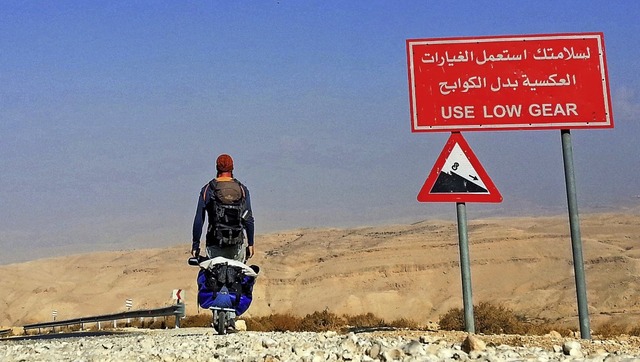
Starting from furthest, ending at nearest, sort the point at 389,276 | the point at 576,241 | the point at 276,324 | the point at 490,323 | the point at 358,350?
the point at 389,276
the point at 276,324
the point at 490,323
the point at 576,241
the point at 358,350

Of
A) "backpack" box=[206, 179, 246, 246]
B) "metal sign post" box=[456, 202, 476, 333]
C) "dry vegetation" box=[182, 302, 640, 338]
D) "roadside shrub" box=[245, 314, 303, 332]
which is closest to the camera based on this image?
"metal sign post" box=[456, 202, 476, 333]

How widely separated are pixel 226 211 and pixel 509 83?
358 cm

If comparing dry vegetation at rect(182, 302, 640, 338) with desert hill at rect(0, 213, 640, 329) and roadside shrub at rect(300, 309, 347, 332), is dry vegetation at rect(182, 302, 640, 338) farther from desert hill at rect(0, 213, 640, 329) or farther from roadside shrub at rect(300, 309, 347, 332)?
desert hill at rect(0, 213, 640, 329)

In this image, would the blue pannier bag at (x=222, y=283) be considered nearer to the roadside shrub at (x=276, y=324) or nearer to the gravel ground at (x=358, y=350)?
the gravel ground at (x=358, y=350)

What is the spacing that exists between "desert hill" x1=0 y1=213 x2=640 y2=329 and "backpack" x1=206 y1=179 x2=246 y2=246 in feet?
53.6

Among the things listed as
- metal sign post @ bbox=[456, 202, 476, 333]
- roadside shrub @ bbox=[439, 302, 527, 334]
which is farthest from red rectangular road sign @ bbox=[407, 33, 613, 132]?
roadside shrub @ bbox=[439, 302, 527, 334]

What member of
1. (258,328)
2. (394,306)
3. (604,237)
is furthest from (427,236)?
(258,328)

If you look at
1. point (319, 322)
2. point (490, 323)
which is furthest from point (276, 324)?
point (490, 323)

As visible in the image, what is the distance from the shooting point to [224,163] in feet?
31.2

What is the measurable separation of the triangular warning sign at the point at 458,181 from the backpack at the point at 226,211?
2.21m

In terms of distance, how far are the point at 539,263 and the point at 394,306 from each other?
40.7 ft

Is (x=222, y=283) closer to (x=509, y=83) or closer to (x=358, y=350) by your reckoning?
(x=358, y=350)

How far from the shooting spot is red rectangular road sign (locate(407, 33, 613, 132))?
869cm

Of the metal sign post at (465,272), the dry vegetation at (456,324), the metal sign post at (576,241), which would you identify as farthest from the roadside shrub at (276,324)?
the metal sign post at (576,241)
